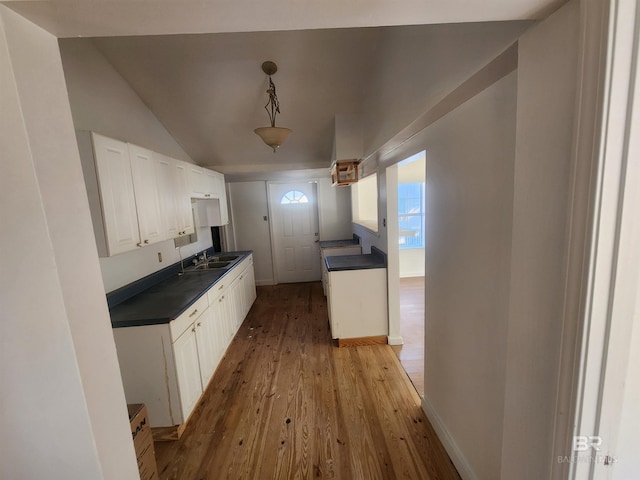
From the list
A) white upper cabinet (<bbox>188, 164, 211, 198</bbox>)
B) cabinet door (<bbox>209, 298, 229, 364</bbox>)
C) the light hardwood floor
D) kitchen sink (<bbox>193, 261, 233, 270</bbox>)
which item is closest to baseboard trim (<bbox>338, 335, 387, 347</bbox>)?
the light hardwood floor

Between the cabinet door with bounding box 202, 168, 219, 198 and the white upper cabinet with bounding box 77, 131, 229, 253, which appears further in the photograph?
the cabinet door with bounding box 202, 168, 219, 198

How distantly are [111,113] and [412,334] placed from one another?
12.1ft

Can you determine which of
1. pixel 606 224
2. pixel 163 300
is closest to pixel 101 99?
pixel 163 300

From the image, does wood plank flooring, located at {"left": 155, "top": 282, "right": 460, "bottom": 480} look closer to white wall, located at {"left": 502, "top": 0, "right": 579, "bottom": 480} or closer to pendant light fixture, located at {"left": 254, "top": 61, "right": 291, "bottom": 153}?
white wall, located at {"left": 502, "top": 0, "right": 579, "bottom": 480}

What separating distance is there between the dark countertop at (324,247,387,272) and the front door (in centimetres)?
205

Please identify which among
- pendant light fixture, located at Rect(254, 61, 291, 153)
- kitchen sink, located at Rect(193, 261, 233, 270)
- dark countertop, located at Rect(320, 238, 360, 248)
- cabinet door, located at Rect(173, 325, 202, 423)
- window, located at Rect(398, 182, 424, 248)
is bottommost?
cabinet door, located at Rect(173, 325, 202, 423)

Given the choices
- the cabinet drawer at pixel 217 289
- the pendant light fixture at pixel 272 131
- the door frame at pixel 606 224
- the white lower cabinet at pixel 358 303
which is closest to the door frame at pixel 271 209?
the cabinet drawer at pixel 217 289

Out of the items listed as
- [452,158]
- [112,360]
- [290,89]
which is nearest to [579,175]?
[452,158]

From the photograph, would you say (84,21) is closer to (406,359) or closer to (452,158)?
(452,158)

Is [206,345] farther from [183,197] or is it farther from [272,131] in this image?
[272,131]

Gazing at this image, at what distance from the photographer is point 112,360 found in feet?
2.58

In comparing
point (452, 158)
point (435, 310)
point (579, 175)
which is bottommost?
point (435, 310)

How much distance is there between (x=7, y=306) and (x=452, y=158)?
5.75 ft

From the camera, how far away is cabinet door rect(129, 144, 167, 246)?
2.01m
